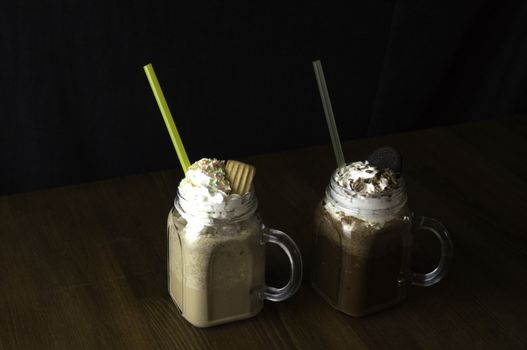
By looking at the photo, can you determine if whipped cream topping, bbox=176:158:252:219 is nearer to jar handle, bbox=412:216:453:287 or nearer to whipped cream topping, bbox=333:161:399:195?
whipped cream topping, bbox=333:161:399:195

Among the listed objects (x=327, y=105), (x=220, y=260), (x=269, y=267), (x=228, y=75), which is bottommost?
(x=228, y=75)

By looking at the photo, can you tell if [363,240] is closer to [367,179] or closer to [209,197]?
[367,179]

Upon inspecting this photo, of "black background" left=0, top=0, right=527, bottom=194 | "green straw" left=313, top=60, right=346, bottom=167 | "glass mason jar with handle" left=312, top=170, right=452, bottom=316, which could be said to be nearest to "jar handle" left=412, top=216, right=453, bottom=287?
"glass mason jar with handle" left=312, top=170, right=452, bottom=316

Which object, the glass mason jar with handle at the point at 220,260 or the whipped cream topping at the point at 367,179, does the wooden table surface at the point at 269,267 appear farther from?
the whipped cream topping at the point at 367,179

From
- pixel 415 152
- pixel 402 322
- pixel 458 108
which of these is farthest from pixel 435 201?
pixel 458 108

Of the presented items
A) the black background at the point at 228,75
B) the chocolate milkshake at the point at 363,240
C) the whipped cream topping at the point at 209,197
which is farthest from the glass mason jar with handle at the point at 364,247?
the black background at the point at 228,75

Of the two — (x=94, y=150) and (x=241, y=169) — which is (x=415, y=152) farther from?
(x=94, y=150)

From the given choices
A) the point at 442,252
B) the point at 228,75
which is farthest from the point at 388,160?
the point at 228,75
